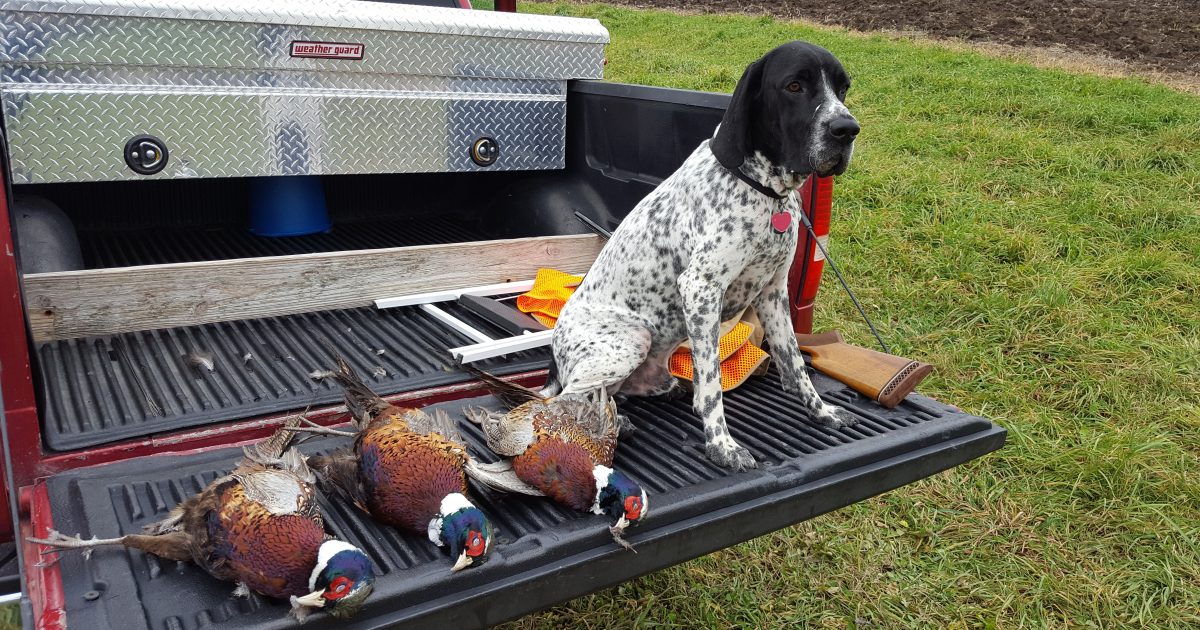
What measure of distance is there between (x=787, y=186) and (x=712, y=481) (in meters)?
0.85

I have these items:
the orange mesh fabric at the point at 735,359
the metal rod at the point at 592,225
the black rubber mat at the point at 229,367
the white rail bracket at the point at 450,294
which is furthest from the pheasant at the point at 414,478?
the metal rod at the point at 592,225

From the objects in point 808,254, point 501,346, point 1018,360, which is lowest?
point 1018,360

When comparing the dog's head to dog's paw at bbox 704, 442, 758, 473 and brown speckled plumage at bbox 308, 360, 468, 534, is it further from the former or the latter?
brown speckled plumage at bbox 308, 360, 468, 534

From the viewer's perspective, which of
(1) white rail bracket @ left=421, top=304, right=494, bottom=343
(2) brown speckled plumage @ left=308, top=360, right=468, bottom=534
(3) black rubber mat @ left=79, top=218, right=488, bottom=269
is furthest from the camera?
(3) black rubber mat @ left=79, top=218, right=488, bottom=269

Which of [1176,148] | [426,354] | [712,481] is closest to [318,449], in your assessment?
[426,354]

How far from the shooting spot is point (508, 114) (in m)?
3.77

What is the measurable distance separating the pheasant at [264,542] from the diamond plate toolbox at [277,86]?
1.60m

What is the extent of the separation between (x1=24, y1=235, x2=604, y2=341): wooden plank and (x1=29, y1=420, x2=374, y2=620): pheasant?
1.28m

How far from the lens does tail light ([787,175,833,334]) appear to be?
9.59 ft

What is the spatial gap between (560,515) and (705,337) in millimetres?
722

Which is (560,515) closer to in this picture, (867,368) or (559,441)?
(559,441)

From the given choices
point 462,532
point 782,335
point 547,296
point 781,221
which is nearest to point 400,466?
point 462,532

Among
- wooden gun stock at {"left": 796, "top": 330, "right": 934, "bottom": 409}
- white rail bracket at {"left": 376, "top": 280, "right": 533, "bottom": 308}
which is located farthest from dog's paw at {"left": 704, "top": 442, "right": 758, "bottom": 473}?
white rail bracket at {"left": 376, "top": 280, "right": 533, "bottom": 308}

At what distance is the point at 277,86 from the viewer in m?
3.22
